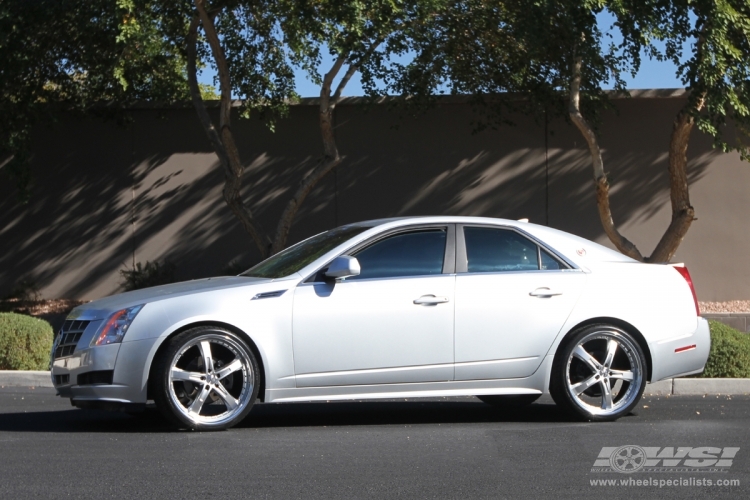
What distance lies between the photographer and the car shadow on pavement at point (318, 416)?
7.75m

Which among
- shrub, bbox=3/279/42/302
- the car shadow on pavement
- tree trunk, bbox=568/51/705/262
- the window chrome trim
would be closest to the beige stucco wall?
shrub, bbox=3/279/42/302

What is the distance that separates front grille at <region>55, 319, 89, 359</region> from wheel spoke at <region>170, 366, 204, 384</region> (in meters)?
0.79

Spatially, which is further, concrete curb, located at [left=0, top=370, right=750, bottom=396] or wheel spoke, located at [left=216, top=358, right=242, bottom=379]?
concrete curb, located at [left=0, top=370, right=750, bottom=396]

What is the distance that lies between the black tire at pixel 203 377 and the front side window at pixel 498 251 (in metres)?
1.88

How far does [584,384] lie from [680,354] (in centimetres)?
87

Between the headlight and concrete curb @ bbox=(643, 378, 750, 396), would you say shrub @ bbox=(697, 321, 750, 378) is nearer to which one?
concrete curb @ bbox=(643, 378, 750, 396)

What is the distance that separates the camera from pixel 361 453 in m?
6.58

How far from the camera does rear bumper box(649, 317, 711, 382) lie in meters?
7.99

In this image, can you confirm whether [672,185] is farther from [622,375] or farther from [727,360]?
[622,375]

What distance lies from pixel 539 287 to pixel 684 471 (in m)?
2.09

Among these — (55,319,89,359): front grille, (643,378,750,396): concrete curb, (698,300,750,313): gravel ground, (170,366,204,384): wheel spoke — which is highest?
(55,319,89,359): front grille

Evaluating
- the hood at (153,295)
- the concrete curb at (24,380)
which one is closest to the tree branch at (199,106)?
the concrete curb at (24,380)

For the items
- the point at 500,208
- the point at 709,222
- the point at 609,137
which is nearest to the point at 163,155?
the point at 500,208

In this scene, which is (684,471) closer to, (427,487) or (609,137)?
(427,487)
